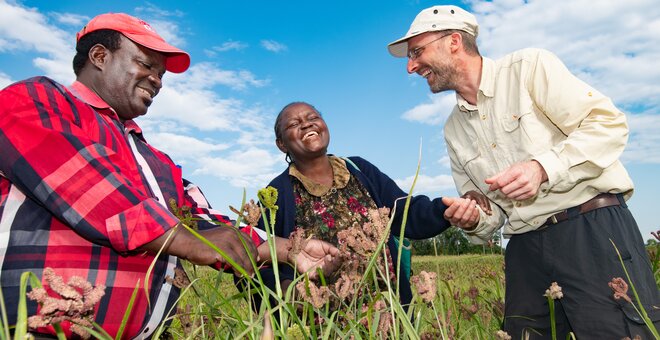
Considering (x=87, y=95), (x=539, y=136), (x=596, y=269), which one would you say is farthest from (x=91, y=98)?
(x=596, y=269)

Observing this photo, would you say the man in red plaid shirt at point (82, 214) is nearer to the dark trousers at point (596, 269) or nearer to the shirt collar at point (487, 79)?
the dark trousers at point (596, 269)

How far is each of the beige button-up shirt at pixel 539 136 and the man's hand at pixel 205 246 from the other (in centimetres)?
212

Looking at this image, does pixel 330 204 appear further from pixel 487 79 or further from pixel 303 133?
pixel 487 79

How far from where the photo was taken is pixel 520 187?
9.83 feet

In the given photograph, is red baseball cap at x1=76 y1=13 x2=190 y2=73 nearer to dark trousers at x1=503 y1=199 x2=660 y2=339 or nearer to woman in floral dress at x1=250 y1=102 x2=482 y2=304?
woman in floral dress at x1=250 y1=102 x2=482 y2=304

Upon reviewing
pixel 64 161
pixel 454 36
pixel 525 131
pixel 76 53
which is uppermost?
pixel 454 36

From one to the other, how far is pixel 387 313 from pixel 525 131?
2.16 metres

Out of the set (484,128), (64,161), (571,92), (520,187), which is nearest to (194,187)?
(64,161)

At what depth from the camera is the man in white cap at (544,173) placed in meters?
3.23

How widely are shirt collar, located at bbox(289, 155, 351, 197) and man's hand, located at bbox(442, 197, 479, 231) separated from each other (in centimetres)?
105

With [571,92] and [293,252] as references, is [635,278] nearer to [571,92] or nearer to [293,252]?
[571,92]

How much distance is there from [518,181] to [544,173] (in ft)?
1.12

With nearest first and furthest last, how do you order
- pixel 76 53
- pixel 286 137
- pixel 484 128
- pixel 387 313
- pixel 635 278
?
1. pixel 387 313
2. pixel 76 53
3. pixel 635 278
4. pixel 484 128
5. pixel 286 137

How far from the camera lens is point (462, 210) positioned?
139 inches
